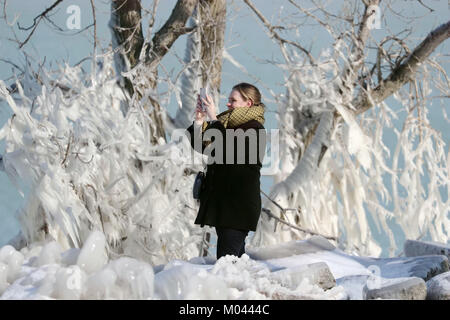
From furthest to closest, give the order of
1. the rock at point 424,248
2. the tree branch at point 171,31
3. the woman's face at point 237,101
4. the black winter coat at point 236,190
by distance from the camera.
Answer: the tree branch at point 171,31 → the rock at point 424,248 → the woman's face at point 237,101 → the black winter coat at point 236,190

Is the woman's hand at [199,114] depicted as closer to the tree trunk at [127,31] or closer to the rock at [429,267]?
the rock at [429,267]

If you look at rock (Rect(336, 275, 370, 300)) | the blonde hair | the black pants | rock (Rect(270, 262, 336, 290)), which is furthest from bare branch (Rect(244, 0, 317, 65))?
rock (Rect(270, 262, 336, 290))

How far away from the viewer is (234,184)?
2.84 meters

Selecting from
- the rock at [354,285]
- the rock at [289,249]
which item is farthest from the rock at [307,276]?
the rock at [289,249]

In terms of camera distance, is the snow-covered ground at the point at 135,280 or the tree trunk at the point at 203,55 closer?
the snow-covered ground at the point at 135,280

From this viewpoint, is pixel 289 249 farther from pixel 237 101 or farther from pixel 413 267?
pixel 237 101

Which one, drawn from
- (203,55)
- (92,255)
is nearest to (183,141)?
(203,55)

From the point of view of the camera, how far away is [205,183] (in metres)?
2.94

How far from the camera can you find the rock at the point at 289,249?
11.9ft

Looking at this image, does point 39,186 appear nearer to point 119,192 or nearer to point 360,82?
point 119,192

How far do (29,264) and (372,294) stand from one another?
56.6 inches

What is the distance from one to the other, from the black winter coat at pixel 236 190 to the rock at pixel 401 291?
65 cm

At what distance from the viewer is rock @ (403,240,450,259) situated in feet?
12.5
